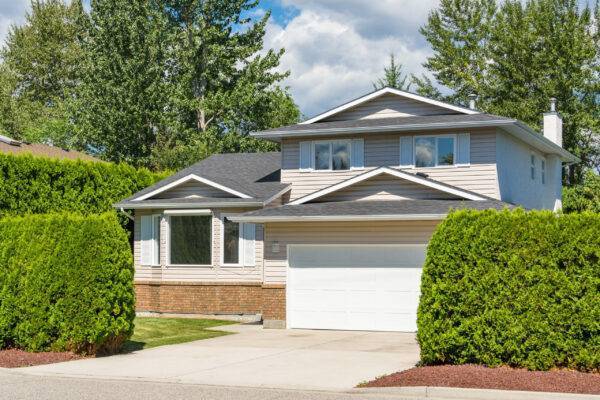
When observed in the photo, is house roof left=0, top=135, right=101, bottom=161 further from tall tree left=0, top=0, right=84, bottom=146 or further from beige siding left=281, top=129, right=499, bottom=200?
tall tree left=0, top=0, right=84, bottom=146

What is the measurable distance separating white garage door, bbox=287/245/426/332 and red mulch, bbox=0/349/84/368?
25.8ft

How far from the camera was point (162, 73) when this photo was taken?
46.9 m

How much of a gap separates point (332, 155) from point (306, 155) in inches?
33.1

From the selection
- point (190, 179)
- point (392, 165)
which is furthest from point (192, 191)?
point (392, 165)

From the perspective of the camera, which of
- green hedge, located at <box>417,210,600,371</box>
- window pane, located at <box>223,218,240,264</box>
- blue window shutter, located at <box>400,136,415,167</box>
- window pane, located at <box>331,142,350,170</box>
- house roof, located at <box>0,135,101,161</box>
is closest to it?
green hedge, located at <box>417,210,600,371</box>

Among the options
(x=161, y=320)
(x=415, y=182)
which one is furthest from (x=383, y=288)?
(x=161, y=320)

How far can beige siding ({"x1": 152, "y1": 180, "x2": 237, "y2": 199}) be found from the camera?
27.8 metres

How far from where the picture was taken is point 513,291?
14.6 m

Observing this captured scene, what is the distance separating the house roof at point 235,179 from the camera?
27.2 metres

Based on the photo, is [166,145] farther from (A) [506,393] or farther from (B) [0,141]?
(A) [506,393]

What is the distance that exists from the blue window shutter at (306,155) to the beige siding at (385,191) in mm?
2709

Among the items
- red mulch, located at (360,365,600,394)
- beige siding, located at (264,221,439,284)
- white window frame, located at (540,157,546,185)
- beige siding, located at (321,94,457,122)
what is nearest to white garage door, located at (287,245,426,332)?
beige siding, located at (264,221,439,284)

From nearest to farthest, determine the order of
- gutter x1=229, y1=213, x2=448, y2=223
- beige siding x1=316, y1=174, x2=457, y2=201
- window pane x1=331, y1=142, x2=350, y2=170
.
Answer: gutter x1=229, y1=213, x2=448, y2=223, beige siding x1=316, y1=174, x2=457, y2=201, window pane x1=331, y1=142, x2=350, y2=170

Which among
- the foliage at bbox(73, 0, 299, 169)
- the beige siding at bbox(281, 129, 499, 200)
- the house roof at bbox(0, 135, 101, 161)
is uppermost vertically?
the foliage at bbox(73, 0, 299, 169)
